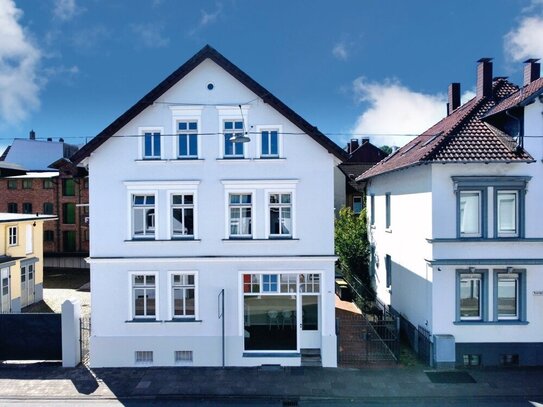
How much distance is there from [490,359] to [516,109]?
880 centimetres

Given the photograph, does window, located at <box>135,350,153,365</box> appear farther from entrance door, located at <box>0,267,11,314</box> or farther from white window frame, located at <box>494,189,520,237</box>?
white window frame, located at <box>494,189,520,237</box>

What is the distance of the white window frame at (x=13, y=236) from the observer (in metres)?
22.5

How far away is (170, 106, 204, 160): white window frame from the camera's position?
14086mm

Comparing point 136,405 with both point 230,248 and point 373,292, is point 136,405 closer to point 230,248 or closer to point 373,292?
point 230,248

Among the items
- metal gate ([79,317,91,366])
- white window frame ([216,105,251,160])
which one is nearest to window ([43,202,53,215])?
metal gate ([79,317,91,366])

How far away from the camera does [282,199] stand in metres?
14.1

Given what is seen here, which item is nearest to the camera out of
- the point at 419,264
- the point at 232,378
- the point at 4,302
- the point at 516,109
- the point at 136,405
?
the point at 136,405

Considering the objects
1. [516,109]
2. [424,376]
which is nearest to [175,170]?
[424,376]

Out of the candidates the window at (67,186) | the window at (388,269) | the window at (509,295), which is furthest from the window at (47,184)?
the window at (509,295)

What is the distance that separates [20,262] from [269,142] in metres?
17.8

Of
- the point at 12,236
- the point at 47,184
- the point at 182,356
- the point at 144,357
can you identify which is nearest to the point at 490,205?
the point at 182,356

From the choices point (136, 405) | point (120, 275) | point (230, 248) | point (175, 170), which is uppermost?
point (175, 170)

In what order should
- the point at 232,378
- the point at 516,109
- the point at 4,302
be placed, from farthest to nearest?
1. the point at 4,302
2. the point at 516,109
3. the point at 232,378

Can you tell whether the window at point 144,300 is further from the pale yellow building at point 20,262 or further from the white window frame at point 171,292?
the pale yellow building at point 20,262
